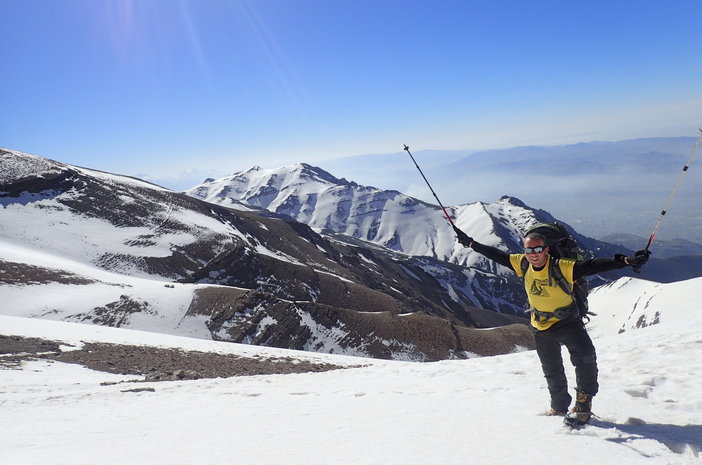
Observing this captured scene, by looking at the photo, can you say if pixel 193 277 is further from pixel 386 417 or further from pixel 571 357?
pixel 571 357

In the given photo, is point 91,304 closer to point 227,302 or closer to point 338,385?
point 227,302

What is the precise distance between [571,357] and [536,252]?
74.5 inches

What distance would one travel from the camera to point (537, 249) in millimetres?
6809

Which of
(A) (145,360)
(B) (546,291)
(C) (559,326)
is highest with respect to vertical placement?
(B) (546,291)

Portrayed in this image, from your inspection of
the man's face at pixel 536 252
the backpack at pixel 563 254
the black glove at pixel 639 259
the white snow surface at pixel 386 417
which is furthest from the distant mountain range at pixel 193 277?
the black glove at pixel 639 259

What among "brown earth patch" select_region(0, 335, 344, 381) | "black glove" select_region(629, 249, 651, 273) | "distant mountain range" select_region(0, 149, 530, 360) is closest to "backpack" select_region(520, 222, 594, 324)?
"black glove" select_region(629, 249, 651, 273)

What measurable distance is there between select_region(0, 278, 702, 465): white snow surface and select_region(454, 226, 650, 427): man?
1.62 ft

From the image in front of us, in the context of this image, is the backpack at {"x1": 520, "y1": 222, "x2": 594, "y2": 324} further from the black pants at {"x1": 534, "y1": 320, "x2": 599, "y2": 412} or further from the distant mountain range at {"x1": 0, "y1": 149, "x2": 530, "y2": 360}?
the distant mountain range at {"x1": 0, "y1": 149, "x2": 530, "y2": 360}

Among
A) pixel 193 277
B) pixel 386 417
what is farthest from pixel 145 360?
pixel 193 277

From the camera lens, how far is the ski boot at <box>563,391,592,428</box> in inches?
245

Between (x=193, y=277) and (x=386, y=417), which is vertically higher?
(x=386, y=417)

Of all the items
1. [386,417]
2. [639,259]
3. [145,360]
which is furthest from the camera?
[145,360]

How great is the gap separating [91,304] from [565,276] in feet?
183

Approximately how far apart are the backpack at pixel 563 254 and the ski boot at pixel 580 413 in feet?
4.05
